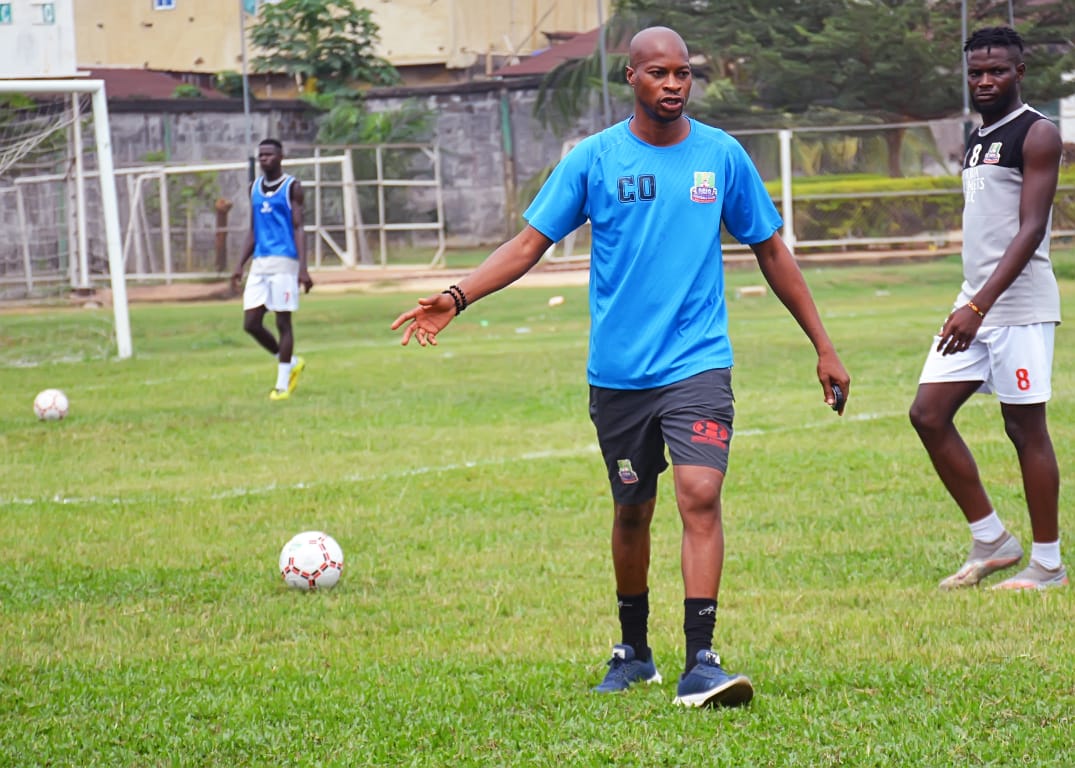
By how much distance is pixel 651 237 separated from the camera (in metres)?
5.18

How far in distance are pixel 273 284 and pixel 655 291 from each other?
33.4ft

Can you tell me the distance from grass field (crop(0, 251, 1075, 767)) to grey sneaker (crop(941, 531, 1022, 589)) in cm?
15

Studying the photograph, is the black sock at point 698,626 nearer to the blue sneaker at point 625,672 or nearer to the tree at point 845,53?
the blue sneaker at point 625,672

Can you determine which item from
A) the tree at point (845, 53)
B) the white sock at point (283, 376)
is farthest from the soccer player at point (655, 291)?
the tree at point (845, 53)

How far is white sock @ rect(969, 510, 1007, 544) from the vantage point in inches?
271

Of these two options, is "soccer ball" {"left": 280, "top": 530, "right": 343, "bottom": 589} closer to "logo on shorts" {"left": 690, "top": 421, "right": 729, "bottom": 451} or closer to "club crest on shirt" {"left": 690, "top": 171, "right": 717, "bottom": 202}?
"logo on shorts" {"left": 690, "top": 421, "right": 729, "bottom": 451}

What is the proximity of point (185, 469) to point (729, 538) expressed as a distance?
3984 mm

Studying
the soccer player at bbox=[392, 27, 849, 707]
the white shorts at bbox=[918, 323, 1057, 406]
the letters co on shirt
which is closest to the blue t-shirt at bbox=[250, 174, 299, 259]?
the white shorts at bbox=[918, 323, 1057, 406]

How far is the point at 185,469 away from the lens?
10391 mm

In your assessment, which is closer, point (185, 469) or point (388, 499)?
point (388, 499)

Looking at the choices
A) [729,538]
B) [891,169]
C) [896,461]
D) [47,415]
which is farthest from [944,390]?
[891,169]

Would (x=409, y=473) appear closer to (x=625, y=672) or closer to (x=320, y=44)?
(x=625, y=672)

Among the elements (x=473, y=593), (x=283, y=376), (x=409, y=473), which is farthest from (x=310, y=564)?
(x=283, y=376)

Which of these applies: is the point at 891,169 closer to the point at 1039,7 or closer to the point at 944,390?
the point at 1039,7
